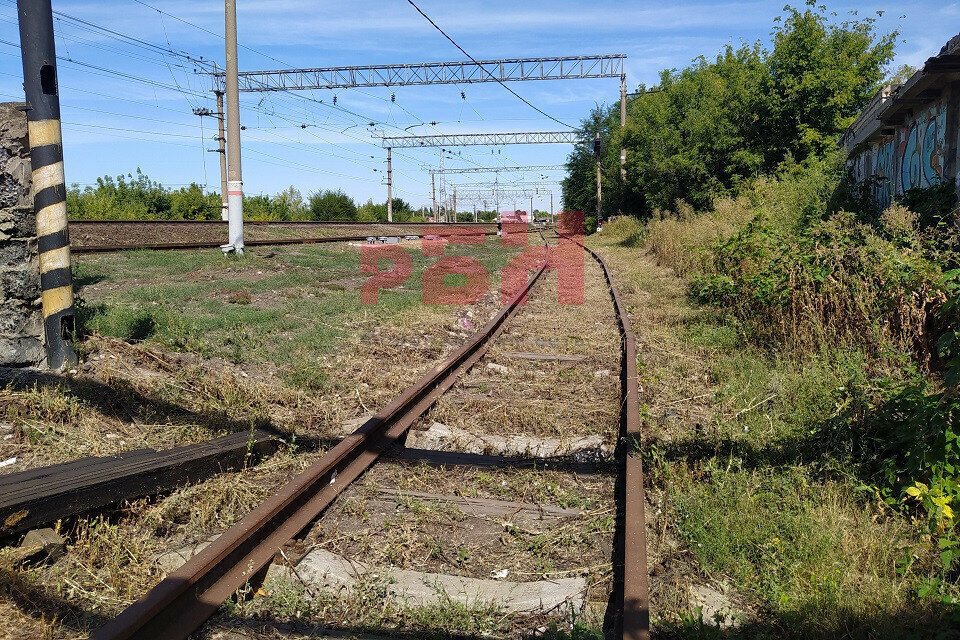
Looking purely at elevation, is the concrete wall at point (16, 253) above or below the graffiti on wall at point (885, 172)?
below

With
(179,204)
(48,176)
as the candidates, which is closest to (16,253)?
(48,176)

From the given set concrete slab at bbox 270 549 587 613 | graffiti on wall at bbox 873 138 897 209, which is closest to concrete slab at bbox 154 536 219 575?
concrete slab at bbox 270 549 587 613

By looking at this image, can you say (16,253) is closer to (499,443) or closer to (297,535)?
(297,535)

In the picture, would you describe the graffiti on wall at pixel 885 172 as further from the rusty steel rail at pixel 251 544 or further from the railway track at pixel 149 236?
the railway track at pixel 149 236

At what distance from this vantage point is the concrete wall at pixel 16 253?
571 centimetres

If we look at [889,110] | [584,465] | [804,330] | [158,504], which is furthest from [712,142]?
[158,504]

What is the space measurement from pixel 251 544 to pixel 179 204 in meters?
50.5

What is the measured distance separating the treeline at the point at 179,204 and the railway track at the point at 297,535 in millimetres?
35586

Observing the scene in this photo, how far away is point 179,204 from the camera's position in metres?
49.0

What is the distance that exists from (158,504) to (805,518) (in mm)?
3347

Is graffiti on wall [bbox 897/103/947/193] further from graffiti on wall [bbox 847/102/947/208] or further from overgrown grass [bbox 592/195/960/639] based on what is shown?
overgrown grass [bbox 592/195/960/639]

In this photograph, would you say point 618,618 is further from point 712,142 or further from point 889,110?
point 712,142

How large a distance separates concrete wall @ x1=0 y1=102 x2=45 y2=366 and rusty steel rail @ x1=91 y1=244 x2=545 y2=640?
3064mm

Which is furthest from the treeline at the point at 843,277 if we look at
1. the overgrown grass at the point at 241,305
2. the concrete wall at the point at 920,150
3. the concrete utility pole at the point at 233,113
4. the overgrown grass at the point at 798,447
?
the concrete utility pole at the point at 233,113
